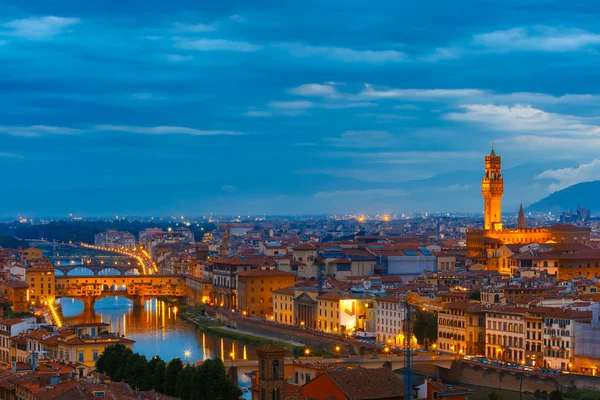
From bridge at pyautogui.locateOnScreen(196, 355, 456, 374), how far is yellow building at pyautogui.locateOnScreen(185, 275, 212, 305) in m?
30.8

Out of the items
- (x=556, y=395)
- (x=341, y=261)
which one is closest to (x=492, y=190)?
(x=341, y=261)

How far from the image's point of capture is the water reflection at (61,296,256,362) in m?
45.4

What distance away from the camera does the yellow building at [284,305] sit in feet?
182

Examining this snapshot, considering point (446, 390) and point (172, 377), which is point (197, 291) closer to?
point (172, 377)

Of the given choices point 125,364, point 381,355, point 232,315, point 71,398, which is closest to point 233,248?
point 232,315

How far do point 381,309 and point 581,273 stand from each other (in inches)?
658

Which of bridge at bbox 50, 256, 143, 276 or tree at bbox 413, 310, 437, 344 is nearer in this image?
tree at bbox 413, 310, 437, 344

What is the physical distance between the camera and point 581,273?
200ft

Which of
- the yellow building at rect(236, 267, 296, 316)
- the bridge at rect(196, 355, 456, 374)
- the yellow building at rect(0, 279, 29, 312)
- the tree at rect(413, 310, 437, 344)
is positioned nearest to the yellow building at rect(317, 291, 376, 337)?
the tree at rect(413, 310, 437, 344)

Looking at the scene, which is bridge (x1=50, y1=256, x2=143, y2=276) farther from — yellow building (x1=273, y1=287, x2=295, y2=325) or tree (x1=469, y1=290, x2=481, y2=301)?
tree (x1=469, y1=290, x2=481, y2=301)

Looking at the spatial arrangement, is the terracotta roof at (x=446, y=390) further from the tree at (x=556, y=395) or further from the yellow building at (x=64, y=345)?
the yellow building at (x=64, y=345)

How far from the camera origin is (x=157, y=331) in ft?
177

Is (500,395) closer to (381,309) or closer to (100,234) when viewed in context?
(381,309)

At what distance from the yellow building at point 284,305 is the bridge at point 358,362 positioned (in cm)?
1618
